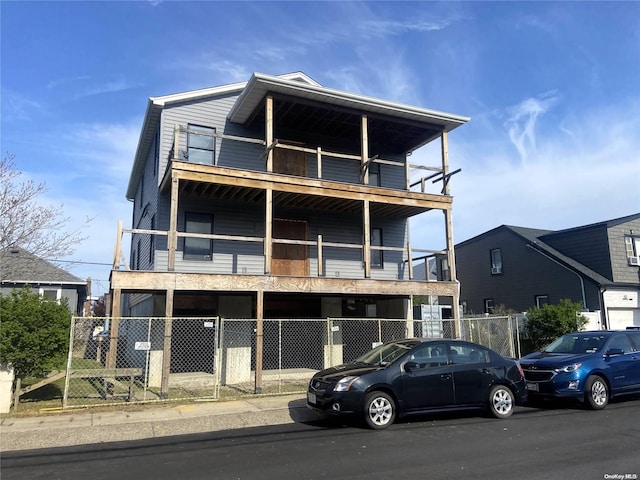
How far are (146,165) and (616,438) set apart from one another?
17.6m

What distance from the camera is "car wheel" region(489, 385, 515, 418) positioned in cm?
900

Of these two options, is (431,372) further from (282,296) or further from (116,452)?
(282,296)

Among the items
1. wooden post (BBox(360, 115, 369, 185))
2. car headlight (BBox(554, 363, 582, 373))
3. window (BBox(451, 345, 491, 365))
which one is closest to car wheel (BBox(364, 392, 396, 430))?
window (BBox(451, 345, 491, 365))

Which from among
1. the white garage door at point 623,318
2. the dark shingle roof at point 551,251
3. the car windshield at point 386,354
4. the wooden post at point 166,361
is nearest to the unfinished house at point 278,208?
the wooden post at point 166,361

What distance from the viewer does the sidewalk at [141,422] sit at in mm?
7582

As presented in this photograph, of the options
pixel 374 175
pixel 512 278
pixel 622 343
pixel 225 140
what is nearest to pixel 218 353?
pixel 225 140

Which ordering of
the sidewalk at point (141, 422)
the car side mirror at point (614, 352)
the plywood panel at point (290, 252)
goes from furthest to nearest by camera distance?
the plywood panel at point (290, 252)
the car side mirror at point (614, 352)
the sidewalk at point (141, 422)

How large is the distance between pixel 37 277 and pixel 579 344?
26.8 meters

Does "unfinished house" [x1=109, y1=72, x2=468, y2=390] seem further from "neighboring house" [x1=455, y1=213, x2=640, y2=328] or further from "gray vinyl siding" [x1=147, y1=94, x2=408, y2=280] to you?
"neighboring house" [x1=455, y1=213, x2=640, y2=328]

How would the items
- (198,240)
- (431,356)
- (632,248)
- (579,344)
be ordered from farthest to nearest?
(632,248), (198,240), (579,344), (431,356)

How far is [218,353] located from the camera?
12.6m

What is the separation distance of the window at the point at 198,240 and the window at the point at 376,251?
588 cm

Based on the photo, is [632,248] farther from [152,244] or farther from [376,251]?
[152,244]

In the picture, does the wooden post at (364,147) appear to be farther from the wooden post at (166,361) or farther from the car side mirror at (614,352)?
the car side mirror at (614,352)
